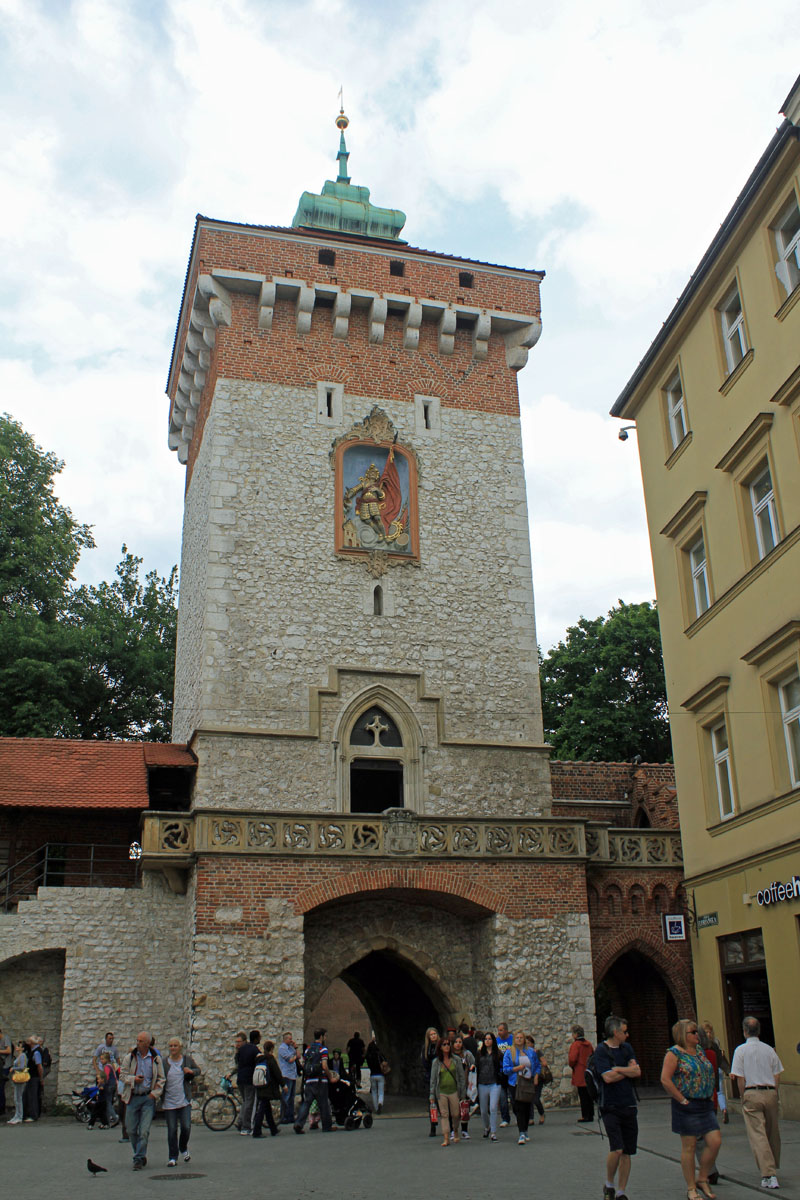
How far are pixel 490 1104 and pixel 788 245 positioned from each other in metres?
12.0

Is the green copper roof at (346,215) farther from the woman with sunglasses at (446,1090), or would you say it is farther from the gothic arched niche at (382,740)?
the woman with sunglasses at (446,1090)

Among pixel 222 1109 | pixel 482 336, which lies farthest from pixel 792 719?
pixel 482 336

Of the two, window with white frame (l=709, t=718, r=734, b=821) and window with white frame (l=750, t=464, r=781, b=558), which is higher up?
window with white frame (l=750, t=464, r=781, b=558)

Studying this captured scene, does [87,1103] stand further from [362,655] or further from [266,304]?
[266,304]

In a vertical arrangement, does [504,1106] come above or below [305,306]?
below

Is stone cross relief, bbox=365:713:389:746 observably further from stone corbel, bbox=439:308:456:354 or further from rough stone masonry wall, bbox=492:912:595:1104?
stone corbel, bbox=439:308:456:354

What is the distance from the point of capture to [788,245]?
51.7ft

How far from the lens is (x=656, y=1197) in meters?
9.07

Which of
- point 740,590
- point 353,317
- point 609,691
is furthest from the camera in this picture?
point 609,691

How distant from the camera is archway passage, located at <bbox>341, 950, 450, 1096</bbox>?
2245cm

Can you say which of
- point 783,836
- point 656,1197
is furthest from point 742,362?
point 656,1197

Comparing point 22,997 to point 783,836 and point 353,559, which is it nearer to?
point 353,559

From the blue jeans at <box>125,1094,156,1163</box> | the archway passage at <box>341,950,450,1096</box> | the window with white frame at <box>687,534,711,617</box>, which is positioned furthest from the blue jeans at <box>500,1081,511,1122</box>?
the window with white frame at <box>687,534,711,617</box>

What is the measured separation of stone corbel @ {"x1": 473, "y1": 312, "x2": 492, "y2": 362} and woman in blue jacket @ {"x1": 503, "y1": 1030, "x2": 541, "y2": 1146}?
1545 cm
